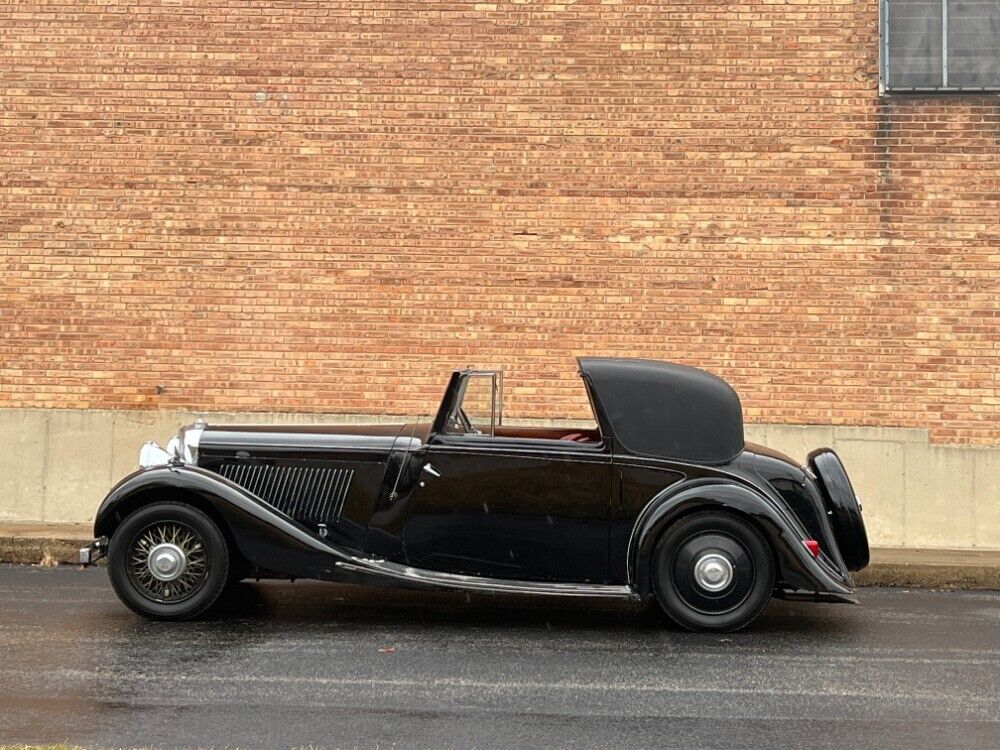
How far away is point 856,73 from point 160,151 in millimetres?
6704

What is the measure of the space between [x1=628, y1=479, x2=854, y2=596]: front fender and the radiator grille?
176 cm

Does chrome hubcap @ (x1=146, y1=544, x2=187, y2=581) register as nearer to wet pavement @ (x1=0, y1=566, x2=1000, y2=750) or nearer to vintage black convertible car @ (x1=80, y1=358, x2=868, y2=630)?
vintage black convertible car @ (x1=80, y1=358, x2=868, y2=630)

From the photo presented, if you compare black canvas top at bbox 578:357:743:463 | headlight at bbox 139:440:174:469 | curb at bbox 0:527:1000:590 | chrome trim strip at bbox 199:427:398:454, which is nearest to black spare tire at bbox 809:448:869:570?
black canvas top at bbox 578:357:743:463

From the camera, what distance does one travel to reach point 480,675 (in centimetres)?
602

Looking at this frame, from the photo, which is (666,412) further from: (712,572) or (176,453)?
(176,453)

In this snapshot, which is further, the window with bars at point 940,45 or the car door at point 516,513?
the window with bars at point 940,45

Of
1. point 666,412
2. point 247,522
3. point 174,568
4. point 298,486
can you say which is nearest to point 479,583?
point 298,486

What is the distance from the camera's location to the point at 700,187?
11812 millimetres

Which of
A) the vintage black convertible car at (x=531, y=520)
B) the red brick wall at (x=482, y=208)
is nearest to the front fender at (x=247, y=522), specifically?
the vintage black convertible car at (x=531, y=520)

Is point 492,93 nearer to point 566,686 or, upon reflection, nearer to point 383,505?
point 383,505

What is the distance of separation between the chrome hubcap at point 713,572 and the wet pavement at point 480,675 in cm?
30

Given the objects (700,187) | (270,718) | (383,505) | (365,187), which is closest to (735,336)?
(700,187)

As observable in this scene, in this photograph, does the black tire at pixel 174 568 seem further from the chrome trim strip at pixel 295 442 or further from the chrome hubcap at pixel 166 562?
the chrome trim strip at pixel 295 442

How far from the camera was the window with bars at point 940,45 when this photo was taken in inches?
464
